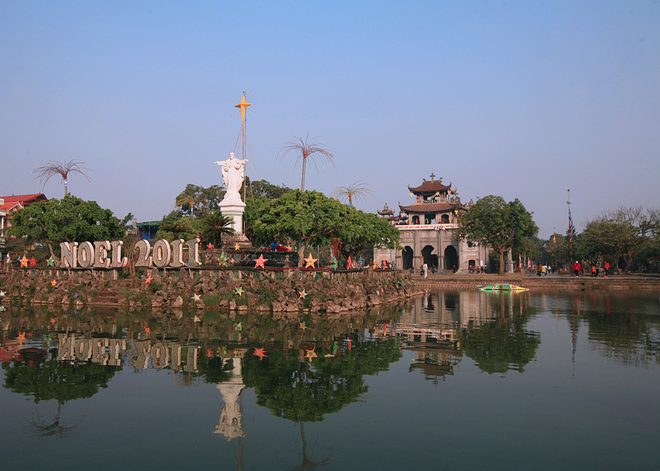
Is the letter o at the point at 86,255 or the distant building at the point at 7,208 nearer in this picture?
the letter o at the point at 86,255

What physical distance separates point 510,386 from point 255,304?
18144mm

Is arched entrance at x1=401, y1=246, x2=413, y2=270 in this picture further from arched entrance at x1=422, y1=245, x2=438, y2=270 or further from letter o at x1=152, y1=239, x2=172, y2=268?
letter o at x1=152, y1=239, x2=172, y2=268

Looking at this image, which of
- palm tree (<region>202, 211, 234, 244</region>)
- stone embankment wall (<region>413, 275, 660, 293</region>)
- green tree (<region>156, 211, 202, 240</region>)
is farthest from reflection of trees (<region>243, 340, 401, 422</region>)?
stone embankment wall (<region>413, 275, 660, 293</region>)

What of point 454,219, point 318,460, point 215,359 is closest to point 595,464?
point 318,460

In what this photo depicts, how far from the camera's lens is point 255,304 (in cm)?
2820

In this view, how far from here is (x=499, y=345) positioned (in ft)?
58.0

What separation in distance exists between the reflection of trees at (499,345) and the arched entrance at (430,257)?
2591 inches

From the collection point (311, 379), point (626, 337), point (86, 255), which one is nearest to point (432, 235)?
point (86, 255)

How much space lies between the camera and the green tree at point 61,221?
139 ft

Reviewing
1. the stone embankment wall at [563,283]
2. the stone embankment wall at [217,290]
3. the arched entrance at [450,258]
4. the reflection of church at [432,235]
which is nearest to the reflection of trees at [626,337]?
the stone embankment wall at [217,290]

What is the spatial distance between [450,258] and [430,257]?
144 inches

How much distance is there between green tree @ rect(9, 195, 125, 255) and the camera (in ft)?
139

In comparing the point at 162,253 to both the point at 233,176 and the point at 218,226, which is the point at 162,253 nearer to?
→ the point at 218,226

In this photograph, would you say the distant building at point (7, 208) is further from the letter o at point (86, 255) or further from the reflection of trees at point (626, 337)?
the reflection of trees at point (626, 337)
